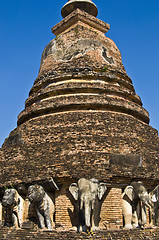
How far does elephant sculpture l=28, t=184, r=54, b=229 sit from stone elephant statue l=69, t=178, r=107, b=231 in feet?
3.15

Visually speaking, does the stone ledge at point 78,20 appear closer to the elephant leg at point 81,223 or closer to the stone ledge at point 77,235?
the elephant leg at point 81,223

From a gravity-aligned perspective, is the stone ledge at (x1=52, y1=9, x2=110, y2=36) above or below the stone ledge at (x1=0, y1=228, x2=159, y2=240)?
above

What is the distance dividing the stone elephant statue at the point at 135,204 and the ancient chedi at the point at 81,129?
22 cm

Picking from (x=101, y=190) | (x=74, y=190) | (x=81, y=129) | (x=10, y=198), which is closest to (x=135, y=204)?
(x=101, y=190)

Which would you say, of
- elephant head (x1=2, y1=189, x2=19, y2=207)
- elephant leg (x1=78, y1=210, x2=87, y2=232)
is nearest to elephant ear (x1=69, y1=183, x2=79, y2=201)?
elephant leg (x1=78, y1=210, x2=87, y2=232)

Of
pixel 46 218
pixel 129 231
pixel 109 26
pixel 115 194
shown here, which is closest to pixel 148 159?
pixel 115 194

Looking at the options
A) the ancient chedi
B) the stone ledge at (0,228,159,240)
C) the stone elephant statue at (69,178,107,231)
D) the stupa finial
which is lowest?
the stone ledge at (0,228,159,240)

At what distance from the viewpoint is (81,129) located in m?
9.98

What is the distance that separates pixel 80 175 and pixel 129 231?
7.16 feet

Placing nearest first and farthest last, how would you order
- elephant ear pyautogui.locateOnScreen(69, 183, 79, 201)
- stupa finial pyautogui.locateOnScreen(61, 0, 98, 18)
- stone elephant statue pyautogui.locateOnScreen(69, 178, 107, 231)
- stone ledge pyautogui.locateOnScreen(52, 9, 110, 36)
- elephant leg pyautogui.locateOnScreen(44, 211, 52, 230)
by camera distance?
1. stone elephant statue pyautogui.locateOnScreen(69, 178, 107, 231)
2. elephant ear pyautogui.locateOnScreen(69, 183, 79, 201)
3. elephant leg pyautogui.locateOnScreen(44, 211, 52, 230)
4. stone ledge pyautogui.locateOnScreen(52, 9, 110, 36)
5. stupa finial pyautogui.locateOnScreen(61, 0, 98, 18)

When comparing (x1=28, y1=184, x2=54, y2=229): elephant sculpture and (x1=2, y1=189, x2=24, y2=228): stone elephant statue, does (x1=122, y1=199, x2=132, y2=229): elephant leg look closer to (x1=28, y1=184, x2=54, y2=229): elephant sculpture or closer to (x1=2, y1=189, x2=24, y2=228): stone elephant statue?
(x1=28, y1=184, x2=54, y2=229): elephant sculpture

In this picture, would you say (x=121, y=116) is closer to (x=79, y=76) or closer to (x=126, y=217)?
(x=79, y=76)

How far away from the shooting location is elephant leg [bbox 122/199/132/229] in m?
8.57

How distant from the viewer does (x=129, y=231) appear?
8.27m
